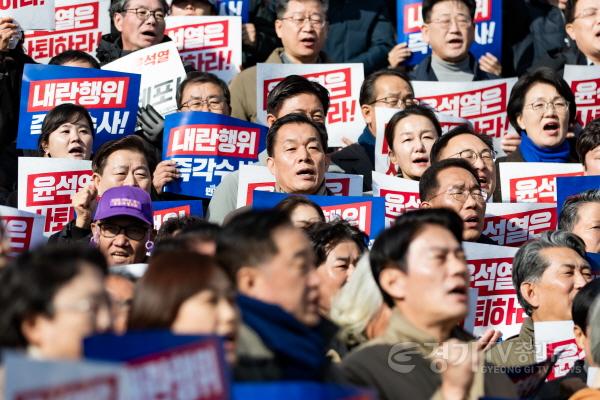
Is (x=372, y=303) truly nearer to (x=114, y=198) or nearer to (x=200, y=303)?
(x=200, y=303)

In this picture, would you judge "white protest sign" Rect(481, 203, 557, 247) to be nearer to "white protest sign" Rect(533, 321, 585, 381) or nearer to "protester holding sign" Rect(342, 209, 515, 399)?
"white protest sign" Rect(533, 321, 585, 381)

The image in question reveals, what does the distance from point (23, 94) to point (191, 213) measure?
1.90m

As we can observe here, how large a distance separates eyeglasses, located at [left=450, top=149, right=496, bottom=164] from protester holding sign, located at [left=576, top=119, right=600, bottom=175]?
2.24 feet

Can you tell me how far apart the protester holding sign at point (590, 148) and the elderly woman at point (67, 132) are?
3.33 metres

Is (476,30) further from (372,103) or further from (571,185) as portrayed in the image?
(571,185)

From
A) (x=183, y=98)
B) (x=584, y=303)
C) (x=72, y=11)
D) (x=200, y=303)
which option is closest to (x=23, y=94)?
(x=183, y=98)

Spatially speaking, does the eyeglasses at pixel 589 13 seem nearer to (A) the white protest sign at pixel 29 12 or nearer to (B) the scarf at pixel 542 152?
(B) the scarf at pixel 542 152

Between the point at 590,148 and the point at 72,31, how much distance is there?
170 inches

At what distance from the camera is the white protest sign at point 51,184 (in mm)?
9023

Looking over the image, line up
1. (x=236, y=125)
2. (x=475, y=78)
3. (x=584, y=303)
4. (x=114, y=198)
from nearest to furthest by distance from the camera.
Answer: (x=584, y=303), (x=114, y=198), (x=236, y=125), (x=475, y=78)

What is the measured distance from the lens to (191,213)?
880cm

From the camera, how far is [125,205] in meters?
7.94

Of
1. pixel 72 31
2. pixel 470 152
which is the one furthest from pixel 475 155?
Answer: pixel 72 31

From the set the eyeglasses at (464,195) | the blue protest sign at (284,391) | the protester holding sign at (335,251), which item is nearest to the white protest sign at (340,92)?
the eyeglasses at (464,195)
